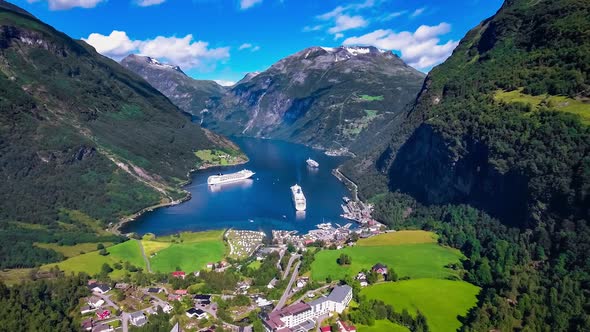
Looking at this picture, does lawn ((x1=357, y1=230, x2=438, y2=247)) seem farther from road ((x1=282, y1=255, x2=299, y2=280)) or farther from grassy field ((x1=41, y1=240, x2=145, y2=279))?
grassy field ((x1=41, y1=240, x2=145, y2=279))

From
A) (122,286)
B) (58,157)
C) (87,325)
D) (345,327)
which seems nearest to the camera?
(345,327)

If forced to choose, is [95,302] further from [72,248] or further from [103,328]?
[72,248]

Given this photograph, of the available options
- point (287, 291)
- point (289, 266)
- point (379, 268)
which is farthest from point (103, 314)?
point (379, 268)

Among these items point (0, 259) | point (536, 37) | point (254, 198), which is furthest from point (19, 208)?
point (536, 37)

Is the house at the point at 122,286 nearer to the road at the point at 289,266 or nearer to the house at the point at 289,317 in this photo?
the road at the point at 289,266

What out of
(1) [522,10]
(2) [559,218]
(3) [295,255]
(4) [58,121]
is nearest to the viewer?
(2) [559,218]

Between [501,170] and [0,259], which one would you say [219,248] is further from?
[501,170]
